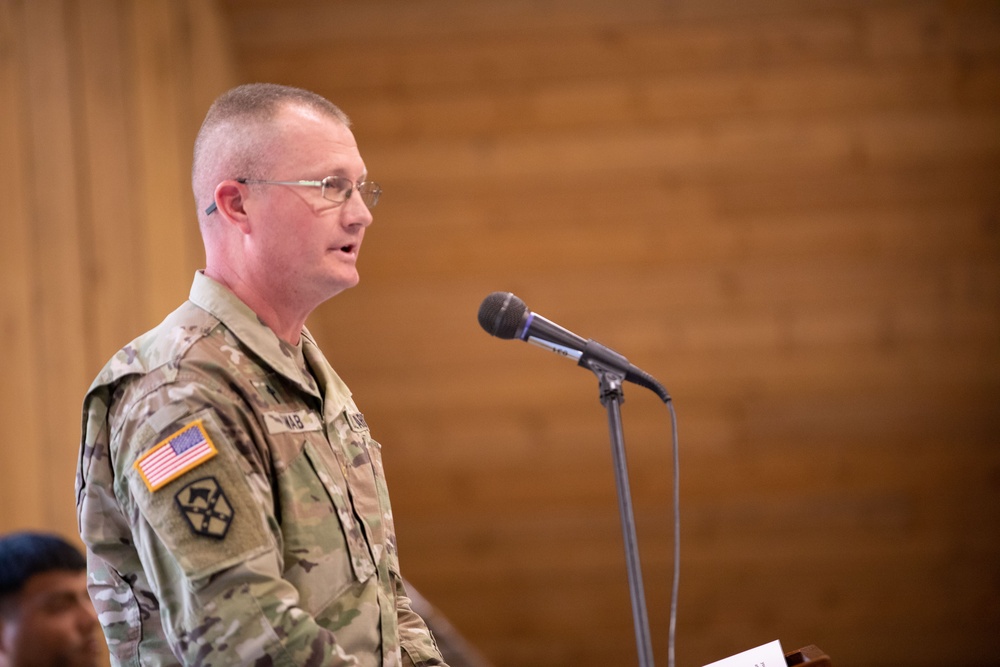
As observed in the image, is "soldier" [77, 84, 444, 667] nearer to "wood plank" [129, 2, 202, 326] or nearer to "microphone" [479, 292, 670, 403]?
"microphone" [479, 292, 670, 403]

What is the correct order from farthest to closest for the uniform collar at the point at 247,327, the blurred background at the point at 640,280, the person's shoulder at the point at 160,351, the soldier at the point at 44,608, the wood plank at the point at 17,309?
1. the blurred background at the point at 640,280
2. the wood plank at the point at 17,309
3. the soldier at the point at 44,608
4. the uniform collar at the point at 247,327
5. the person's shoulder at the point at 160,351

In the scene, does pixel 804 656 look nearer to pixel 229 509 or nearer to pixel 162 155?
pixel 229 509

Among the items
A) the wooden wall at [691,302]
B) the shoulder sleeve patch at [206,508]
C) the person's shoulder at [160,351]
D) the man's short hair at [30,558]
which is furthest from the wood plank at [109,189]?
the shoulder sleeve patch at [206,508]

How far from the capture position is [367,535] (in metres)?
1.55

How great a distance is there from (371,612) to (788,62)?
270 cm

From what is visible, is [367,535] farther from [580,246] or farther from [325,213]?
→ [580,246]

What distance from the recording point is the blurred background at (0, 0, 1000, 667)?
324cm

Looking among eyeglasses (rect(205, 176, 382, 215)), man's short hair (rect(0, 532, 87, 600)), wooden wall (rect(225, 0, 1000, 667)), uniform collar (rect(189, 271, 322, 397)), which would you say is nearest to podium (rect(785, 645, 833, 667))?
uniform collar (rect(189, 271, 322, 397))

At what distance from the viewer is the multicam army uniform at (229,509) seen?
4.22 feet

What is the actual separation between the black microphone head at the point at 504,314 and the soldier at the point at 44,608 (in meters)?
0.95

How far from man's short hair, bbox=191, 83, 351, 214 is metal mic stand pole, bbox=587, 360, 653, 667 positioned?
59cm

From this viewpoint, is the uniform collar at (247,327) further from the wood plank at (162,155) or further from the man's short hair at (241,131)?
the wood plank at (162,155)

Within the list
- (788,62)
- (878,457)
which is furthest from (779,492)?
(788,62)

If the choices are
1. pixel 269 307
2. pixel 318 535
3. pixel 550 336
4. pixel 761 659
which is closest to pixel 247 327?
pixel 269 307
